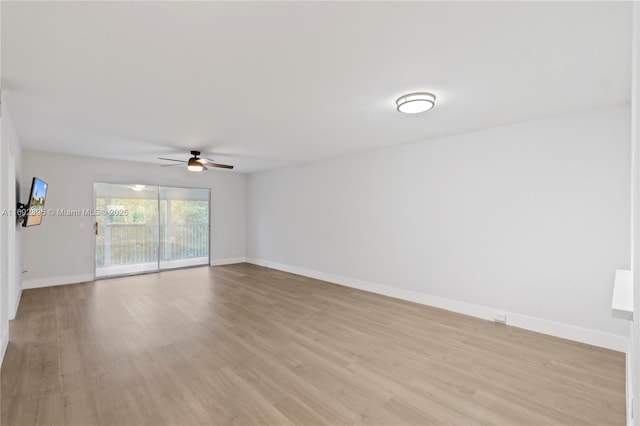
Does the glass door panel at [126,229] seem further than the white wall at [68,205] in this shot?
Yes

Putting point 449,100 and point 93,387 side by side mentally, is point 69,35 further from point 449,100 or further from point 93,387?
point 449,100

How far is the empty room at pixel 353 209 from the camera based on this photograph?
72.9 inches

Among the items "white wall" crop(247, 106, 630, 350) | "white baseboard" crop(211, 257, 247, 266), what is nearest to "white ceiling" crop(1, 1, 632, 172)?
"white wall" crop(247, 106, 630, 350)

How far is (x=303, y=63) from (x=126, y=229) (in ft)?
21.0

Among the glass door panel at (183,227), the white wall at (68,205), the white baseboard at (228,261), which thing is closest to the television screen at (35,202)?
the white wall at (68,205)

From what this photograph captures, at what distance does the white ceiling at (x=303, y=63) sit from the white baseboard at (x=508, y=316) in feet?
8.05

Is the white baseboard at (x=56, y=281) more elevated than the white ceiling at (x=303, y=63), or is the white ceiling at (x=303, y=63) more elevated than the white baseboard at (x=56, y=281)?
the white ceiling at (x=303, y=63)

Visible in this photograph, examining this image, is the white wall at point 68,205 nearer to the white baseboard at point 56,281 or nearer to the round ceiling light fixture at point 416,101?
the white baseboard at point 56,281

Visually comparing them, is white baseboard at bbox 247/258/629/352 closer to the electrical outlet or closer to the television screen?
the electrical outlet

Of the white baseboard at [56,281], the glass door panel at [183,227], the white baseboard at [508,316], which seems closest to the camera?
the white baseboard at [508,316]

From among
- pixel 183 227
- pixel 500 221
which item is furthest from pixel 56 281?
pixel 500 221

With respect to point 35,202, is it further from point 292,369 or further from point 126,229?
point 292,369

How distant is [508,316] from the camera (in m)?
3.72

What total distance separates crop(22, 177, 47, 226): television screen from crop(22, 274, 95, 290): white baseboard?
69.5 inches
